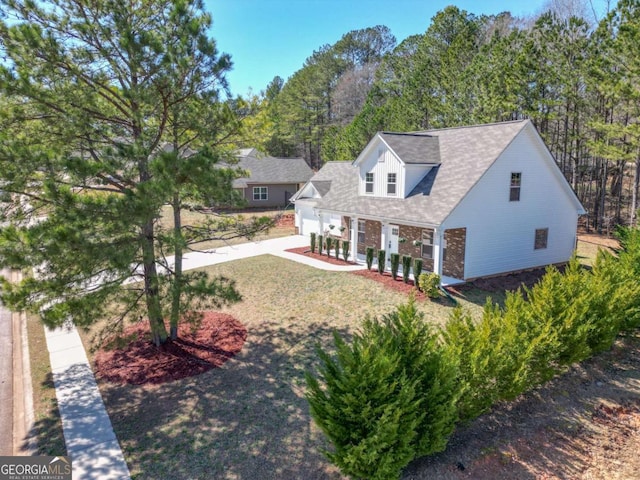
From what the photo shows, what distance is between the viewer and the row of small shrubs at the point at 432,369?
522cm

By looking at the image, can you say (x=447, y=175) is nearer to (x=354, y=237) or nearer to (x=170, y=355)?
(x=354, y=237)

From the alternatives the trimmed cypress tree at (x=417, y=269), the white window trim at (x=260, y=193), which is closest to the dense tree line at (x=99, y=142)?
the trimmed cypress tree at (x=417, y=269)

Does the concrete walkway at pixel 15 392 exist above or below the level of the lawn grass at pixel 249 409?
below

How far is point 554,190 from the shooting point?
18391 millimetres

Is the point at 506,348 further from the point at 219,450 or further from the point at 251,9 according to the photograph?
the point at 251,9

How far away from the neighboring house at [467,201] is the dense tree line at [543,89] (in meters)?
6.17

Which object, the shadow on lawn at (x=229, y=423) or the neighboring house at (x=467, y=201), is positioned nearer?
the shadow on lawn at (x=229, y=423)

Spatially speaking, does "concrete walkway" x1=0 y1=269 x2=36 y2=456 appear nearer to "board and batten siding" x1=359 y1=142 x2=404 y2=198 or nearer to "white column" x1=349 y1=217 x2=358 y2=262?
"white column" x1=349 y1=217 x2=358 y2=262

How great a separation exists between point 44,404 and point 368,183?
1570cm

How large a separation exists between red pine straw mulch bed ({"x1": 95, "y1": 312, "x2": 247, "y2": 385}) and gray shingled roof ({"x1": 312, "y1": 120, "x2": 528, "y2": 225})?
28.9ft

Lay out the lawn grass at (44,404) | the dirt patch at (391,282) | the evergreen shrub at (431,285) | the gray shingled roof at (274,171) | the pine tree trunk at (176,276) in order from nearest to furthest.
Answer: the lawn grass at (44,404), the pine tree trunk at (176,276), the evergreen shrub at (431,285), the dirt patch at (391,282), the gray shingled roof at (274,171)

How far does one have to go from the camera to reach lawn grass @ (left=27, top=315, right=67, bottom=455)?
7.01 metres

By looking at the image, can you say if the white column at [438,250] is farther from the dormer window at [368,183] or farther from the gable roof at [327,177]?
the gable roof at [327,177]

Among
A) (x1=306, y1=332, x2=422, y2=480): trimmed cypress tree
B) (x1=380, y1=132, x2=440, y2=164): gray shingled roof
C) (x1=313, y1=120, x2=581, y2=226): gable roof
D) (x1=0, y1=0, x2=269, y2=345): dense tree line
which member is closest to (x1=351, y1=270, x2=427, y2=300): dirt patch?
Result: (x1=313, y1=120, x2=581, y2=226): gable roof
